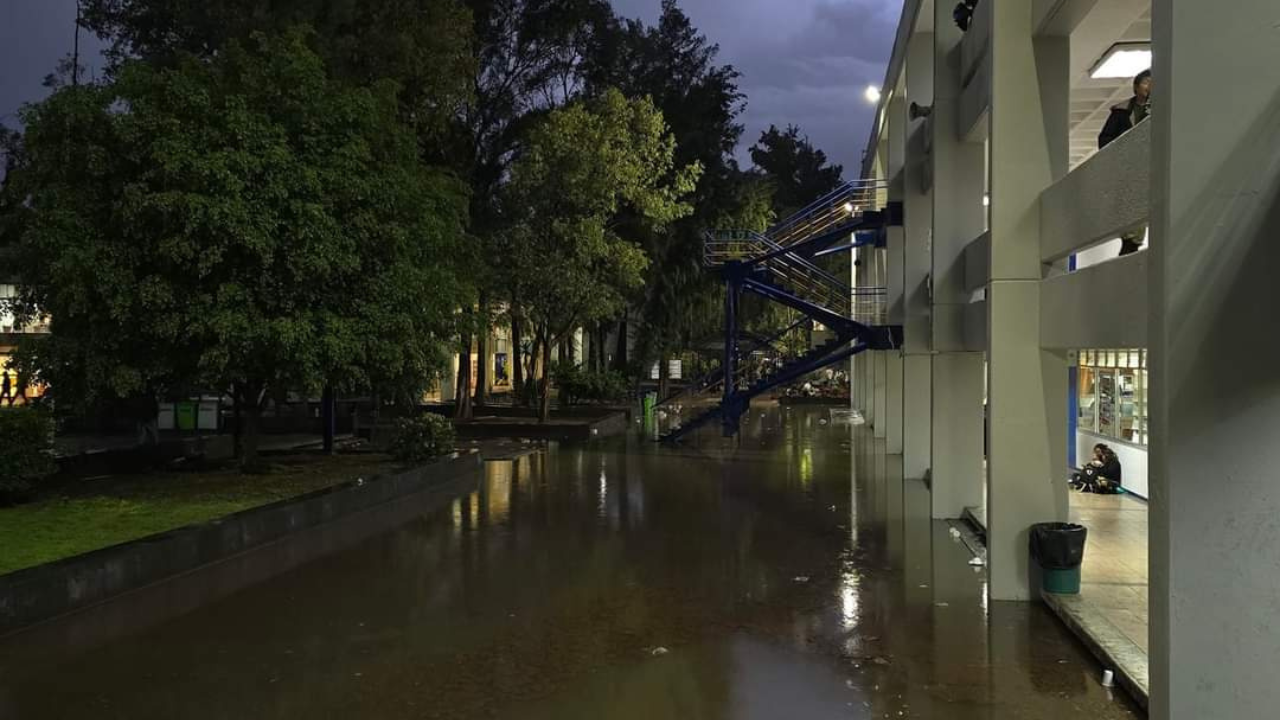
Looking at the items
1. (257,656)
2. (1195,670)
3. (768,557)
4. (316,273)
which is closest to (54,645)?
(257,656)

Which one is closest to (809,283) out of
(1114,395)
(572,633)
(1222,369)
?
(1114,395)

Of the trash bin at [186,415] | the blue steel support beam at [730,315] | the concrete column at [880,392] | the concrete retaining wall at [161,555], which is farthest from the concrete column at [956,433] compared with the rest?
the trash bin at [186,415]

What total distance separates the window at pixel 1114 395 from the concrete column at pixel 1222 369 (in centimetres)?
954

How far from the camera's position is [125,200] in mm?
13133

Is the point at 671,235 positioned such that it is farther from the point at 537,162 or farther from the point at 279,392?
the point at 279,392

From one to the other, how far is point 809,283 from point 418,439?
12716mm

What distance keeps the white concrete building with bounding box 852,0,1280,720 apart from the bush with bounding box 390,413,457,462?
29.6 ft

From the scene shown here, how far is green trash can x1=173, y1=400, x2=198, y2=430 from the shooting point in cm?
2664

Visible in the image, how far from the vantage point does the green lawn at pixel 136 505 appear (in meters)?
10.5

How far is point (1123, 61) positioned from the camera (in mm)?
12469

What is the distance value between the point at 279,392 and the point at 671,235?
23129 mm

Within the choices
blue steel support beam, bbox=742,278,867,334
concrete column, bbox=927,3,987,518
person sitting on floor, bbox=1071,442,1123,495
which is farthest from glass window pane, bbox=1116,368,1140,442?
blue steel support beam, bbox=742,278,867,334

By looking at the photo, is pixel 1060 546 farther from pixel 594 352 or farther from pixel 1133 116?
pixel 594 352

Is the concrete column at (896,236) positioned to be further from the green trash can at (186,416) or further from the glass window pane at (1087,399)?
the green trash can at (186,416)
